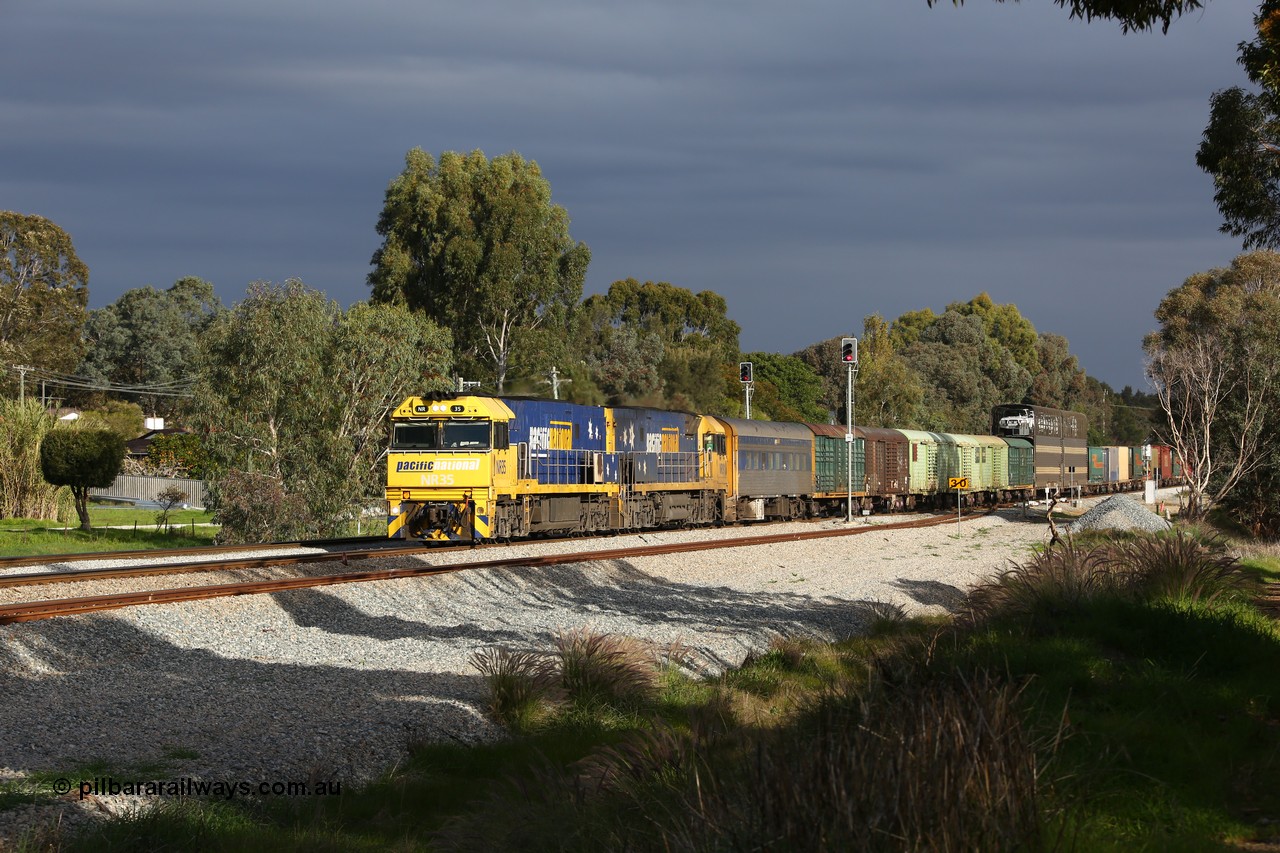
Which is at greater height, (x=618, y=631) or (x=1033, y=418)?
(x=1033, y=418)

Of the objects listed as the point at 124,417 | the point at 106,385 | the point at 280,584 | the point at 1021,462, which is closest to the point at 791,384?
the point at 1021,462

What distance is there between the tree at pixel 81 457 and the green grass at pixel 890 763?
28364 mm

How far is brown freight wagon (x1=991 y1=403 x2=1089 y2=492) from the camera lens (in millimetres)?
60188

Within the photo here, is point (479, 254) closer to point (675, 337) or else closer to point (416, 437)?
point (416, 437)

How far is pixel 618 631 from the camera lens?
50.7ft

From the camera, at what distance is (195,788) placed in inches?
300

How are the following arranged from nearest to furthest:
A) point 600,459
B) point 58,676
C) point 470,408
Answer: point 58,676
point 470,408
point 600,459

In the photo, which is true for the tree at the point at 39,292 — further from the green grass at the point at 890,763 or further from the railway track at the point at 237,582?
the green grass at the point at 890,763

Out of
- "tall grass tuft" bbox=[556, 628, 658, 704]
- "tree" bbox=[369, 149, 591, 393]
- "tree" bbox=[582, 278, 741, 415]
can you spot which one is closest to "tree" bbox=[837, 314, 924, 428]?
"tree" bbox=[582, 278, 741, 415]

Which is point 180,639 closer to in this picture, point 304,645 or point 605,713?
point 304,645

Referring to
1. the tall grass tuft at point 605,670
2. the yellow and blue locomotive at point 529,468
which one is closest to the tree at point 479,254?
the yellow and blue locomotive at point 529,468

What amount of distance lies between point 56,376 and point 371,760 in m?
78.6

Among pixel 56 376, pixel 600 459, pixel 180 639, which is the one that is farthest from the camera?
pixel 56 376

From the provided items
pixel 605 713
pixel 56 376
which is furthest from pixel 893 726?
pixel 56 376
